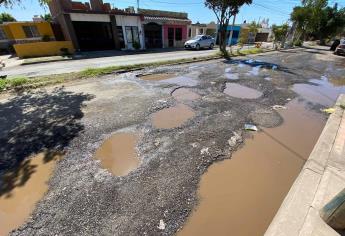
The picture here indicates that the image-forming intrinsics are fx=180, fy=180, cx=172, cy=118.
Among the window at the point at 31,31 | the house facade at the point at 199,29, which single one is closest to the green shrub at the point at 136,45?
the window at the point at 31,31

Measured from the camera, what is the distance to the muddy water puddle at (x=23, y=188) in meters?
2.42

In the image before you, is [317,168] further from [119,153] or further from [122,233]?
[119,153]

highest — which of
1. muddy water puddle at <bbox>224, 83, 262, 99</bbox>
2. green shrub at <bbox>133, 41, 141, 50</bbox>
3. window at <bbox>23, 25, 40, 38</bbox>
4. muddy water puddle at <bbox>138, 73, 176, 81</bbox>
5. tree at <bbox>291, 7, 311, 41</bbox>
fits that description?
tree at <bbox>291, 7, 311, 41</bbox>

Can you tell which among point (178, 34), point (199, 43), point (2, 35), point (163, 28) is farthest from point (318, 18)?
point (2, 35)

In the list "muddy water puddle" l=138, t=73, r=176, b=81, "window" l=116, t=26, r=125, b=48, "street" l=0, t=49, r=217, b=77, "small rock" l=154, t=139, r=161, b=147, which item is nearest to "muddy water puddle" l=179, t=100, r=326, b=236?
"small rock" l=154, t=139, r=161, b=147

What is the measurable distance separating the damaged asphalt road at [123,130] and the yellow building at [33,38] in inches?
488

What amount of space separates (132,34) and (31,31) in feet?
33.5

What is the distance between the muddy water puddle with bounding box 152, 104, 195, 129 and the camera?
4.61 m

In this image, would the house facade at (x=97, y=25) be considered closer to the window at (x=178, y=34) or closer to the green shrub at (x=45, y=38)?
the green shrub at (x=45, y=38)

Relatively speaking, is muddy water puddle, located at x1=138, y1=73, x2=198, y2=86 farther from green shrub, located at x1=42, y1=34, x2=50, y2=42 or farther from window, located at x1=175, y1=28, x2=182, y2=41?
window, located at x1=175, y1=28, x2=182, y2=41

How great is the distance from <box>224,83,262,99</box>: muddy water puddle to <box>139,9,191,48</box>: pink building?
17.4 m

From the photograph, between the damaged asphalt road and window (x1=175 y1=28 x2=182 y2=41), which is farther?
window (x1=175 y1=28 x2=182 y2=41)

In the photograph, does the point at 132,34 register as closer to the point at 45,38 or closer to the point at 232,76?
the point at 45,38

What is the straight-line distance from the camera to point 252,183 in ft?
10.1
